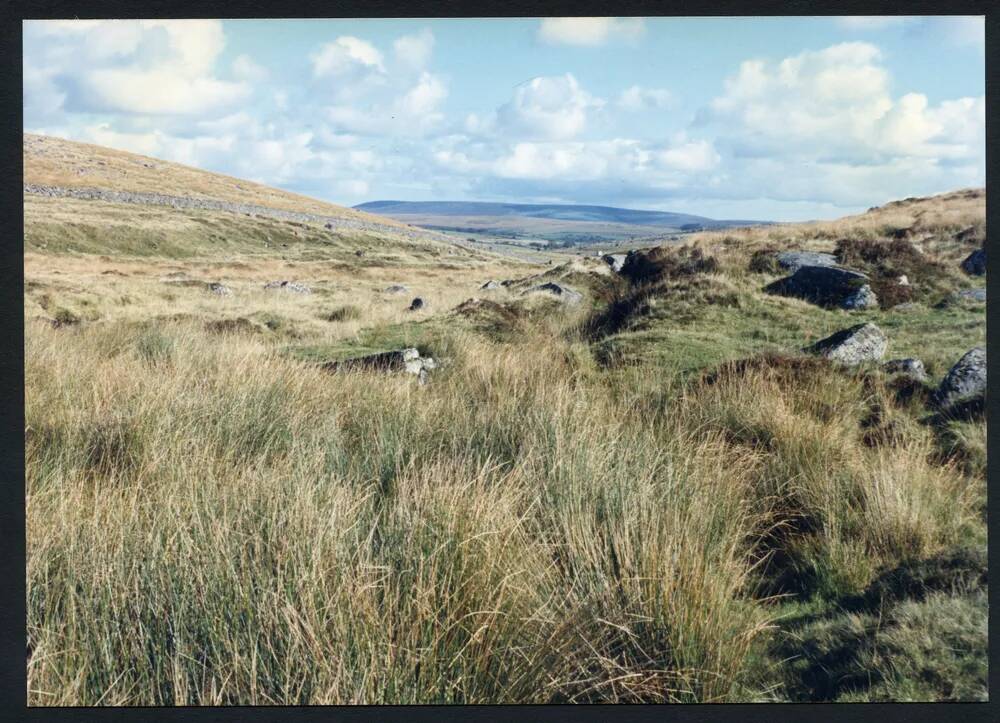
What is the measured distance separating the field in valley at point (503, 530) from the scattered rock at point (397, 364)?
21 cm

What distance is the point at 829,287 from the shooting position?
11148mm

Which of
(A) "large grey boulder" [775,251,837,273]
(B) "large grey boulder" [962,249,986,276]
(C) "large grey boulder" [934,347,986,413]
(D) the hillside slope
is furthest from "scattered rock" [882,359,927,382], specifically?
(D) the hillside slope

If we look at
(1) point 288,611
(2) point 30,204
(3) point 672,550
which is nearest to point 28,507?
(1) point 288,611

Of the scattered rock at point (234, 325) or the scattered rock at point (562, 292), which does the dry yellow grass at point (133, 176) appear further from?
the scattered rock at point (562, 292)

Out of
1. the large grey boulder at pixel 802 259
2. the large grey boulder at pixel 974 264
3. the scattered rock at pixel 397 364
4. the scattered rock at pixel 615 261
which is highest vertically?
the large grey boulder at pixel 974 264

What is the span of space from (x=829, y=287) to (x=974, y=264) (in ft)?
6.32

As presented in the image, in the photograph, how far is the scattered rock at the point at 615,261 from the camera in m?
16.4

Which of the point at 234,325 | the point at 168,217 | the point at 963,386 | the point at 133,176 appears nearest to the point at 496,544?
the point at 963,386

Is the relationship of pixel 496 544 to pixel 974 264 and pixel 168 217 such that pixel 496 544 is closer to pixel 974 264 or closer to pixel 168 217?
pixel 974 264

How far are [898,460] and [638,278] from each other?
34.0 ft

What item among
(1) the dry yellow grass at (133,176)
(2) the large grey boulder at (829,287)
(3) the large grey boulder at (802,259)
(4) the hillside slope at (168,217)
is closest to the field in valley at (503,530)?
(2) the large grey boulder at (829,287)

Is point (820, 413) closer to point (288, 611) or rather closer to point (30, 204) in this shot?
point (288, 611)

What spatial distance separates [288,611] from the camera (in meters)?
3.12

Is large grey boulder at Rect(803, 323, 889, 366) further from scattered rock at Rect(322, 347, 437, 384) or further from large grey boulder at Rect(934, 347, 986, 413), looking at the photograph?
scattered rock at Rect(322, 347, 437, 384)
